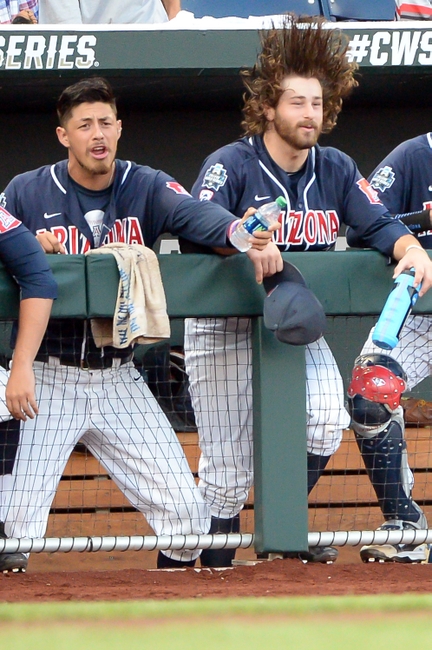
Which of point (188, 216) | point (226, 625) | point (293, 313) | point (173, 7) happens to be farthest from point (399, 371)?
point (173, 7)

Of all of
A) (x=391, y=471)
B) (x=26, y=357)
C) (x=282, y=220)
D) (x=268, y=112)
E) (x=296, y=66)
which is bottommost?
(x=391, y=471)

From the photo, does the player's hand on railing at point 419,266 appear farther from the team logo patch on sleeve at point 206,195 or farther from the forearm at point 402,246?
the team logo patch on sleeve at point 206,195

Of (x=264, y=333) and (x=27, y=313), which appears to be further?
(x=264, y=333)

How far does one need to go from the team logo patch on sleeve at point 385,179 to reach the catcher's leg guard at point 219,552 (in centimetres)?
132

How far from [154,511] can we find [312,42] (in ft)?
5.54

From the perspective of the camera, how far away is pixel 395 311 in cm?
305

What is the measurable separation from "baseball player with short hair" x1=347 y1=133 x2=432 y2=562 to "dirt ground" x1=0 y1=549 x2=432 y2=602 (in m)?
0.20

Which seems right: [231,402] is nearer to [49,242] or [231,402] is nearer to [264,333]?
[264,333]

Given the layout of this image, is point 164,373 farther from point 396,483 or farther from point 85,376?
point 396,483

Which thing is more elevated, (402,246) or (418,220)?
(418,220)

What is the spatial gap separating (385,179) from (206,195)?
0.79 metres

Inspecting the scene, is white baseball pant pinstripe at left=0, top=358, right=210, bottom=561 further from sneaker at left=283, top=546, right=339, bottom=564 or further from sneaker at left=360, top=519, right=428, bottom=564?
sneaker at left=360, top=519, right=428, bottom=564

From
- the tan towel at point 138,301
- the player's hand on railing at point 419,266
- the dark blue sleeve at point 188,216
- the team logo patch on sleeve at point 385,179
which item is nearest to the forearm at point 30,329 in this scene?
the tan towel at point 138,301

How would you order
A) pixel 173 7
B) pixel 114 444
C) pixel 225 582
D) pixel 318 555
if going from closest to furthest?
1. pixel 225 582
2. pixel 318 555
3. pixel 114 444
4. pixel 173 7
